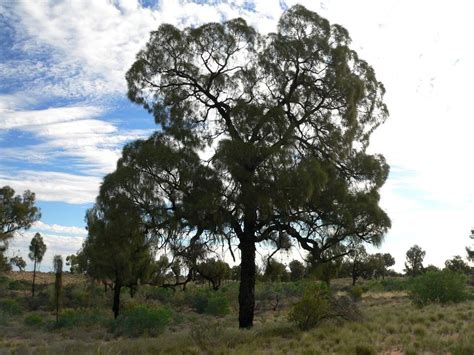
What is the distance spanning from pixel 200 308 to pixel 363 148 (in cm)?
2205

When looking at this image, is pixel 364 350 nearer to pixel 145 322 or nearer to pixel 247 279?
pixel 247 279

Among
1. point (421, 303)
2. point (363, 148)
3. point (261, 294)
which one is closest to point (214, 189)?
point (363, 148)

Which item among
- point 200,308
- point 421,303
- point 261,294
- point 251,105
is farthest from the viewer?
point 261,294

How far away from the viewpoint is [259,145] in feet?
50.6

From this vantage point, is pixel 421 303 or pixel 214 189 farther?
pixel 421 303

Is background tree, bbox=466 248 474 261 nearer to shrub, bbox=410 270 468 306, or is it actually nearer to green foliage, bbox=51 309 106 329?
A: shrub, bbox=410 270 468 306

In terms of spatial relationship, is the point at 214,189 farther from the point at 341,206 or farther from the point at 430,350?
the point at 430,350

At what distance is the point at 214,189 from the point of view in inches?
608

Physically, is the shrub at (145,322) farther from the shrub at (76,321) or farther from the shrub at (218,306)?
the shrub at (218,306)

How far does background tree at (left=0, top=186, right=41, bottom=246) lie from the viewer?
3422cm

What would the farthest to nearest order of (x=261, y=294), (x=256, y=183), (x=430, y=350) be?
(x=261, y=294), (x=256, y=183), (x=430, y=350)

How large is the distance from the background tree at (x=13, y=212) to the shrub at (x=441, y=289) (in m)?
27.0

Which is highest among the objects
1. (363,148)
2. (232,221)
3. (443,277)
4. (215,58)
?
(215,58)

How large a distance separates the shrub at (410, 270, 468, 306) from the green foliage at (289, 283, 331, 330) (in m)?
11.3
